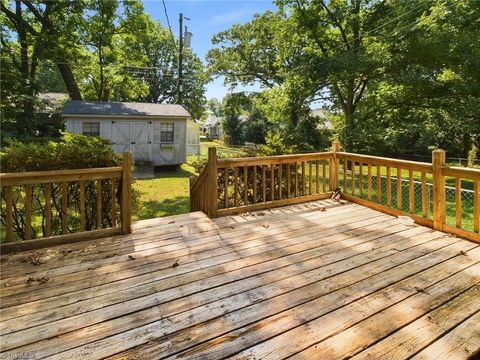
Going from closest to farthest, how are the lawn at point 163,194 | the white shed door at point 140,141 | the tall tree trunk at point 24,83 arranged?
1. the lawn at point 163,194
2. the tall tree trunk at point 24,83
3. the white shed door at point 140,141

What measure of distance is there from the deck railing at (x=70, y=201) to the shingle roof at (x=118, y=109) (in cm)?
→ 917

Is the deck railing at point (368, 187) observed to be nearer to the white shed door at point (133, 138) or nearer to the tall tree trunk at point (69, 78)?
the white shed door at point (133, 138)

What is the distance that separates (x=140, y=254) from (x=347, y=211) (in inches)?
118

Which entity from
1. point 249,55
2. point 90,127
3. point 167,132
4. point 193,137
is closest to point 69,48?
point 90,127

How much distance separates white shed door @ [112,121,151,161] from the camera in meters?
13.0

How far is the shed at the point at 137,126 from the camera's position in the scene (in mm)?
12531

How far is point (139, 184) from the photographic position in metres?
11.0

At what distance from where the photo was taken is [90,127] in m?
12.7

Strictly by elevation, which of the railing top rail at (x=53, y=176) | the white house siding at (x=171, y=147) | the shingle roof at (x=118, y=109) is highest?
the shingle roof at (x=118, y=109)

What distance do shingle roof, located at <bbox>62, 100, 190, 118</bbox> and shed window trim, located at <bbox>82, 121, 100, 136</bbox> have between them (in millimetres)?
421

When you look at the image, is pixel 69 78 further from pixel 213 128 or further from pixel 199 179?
pixel 213 128

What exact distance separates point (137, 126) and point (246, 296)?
490 inches

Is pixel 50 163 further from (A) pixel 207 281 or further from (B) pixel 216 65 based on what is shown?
(B) pixel 216 65

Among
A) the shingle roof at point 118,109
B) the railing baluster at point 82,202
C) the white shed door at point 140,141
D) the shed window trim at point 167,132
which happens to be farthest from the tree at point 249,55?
the railing baluster at point 82,202
